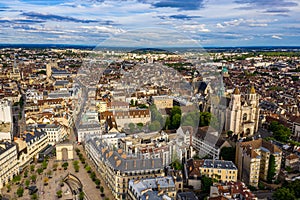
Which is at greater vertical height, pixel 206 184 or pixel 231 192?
pixel 231 192

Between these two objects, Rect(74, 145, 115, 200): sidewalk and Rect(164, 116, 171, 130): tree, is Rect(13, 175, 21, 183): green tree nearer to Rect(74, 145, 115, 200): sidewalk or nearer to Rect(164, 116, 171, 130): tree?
Rect(74, 145, 115, 200): sidewalk

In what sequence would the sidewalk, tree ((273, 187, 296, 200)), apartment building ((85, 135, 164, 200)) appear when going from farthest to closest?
the sidewalk, apartment building ((85, 135, 164, 200)), tree ((273, 187, 296, 200))

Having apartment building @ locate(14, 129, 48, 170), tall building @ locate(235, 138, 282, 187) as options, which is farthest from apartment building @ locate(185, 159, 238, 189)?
apartment building @ locate(14, 129, 48, 170)

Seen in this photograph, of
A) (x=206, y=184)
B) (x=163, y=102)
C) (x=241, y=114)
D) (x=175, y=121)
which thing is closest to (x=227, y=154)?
(x=206, y=184)

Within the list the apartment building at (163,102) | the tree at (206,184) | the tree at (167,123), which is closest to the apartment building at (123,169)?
the tree at (206,184)

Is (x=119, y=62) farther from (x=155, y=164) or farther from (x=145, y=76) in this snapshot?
(x=155, y=164)

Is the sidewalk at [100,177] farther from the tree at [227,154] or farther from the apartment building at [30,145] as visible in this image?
the tree at [227,154]

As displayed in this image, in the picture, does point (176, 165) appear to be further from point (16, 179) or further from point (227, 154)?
point (16, 179)
